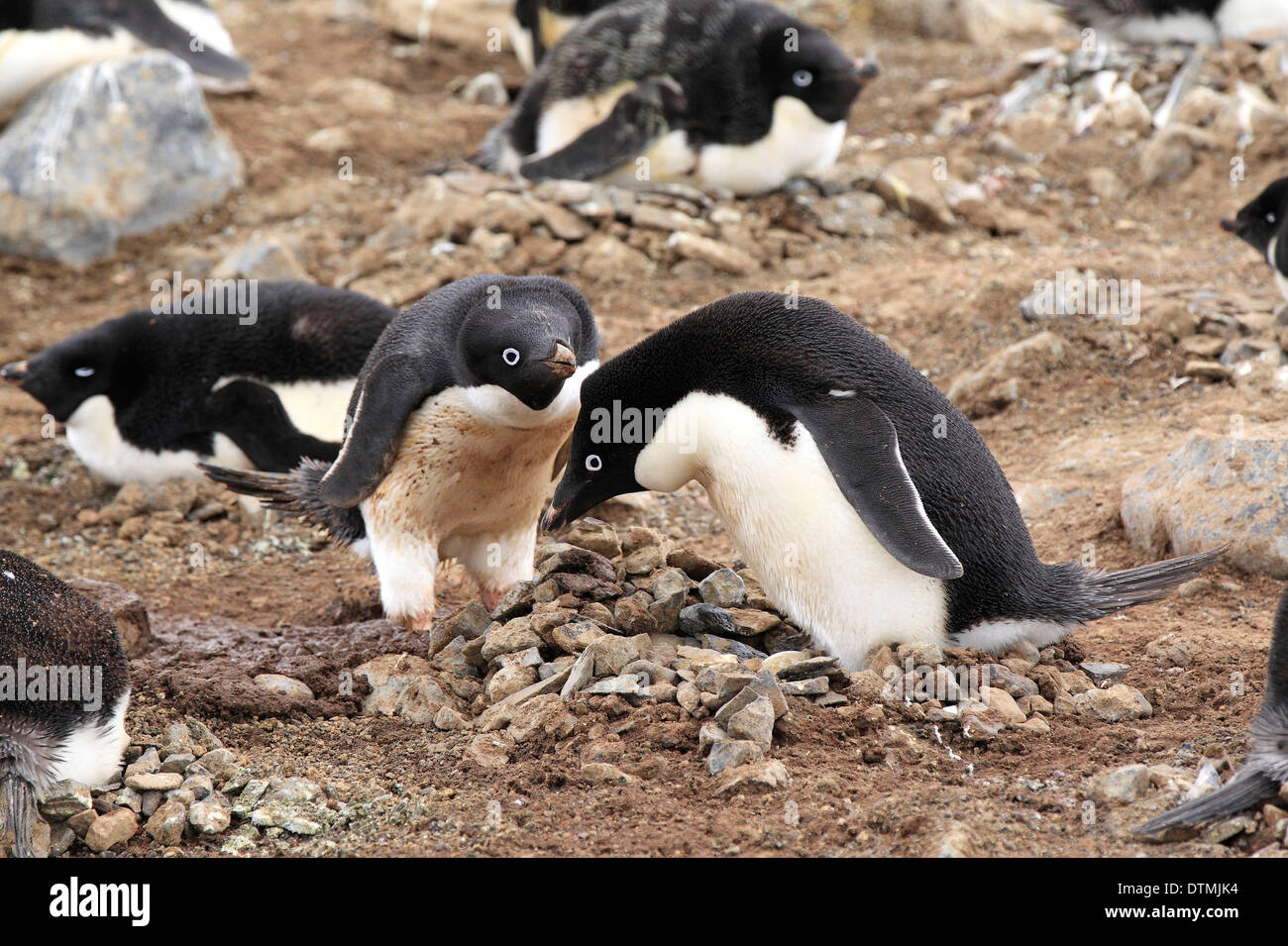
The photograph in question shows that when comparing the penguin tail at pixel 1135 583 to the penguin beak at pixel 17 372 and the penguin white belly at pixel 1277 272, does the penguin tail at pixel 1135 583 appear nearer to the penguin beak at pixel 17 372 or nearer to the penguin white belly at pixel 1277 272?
the penguin white belly at pixel 1277 272

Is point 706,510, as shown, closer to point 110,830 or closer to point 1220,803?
point 110,830

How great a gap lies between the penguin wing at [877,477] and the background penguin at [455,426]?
796 millimetres

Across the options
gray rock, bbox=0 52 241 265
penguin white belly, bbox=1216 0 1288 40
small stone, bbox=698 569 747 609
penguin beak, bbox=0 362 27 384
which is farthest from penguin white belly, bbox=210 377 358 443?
penguin white belly, bbox=1216 0 1288 40

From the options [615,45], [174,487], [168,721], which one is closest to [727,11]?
[615,45]

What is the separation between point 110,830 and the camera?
10.7 feet

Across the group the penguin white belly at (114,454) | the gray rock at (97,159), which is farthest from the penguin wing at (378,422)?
the gray rock at (97,159)

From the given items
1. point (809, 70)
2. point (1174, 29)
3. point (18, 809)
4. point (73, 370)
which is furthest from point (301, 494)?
point (1174, 29)

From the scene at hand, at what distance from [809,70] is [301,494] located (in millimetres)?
4748

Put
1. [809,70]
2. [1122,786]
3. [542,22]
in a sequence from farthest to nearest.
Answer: [542,22] < [809,70] < [1122,786]

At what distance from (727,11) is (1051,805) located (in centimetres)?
662

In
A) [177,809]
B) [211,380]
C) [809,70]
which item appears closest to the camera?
[177,809]

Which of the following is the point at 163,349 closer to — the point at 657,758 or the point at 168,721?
the point at 168,721

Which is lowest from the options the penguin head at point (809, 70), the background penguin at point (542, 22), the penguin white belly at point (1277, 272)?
the penguin white belly at point (1277, 272)

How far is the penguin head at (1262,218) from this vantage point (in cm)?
679
